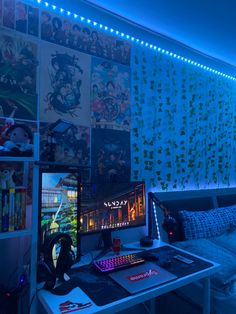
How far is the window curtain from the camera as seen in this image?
2096 mm

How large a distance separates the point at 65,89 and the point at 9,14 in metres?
0.56

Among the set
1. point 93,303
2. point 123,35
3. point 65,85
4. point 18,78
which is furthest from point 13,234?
point 123,35

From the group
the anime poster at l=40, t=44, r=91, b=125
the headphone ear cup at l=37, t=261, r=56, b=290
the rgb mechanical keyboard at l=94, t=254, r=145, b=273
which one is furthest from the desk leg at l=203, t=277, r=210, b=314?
the anime poster at l=40, t=44, r=91, b=125

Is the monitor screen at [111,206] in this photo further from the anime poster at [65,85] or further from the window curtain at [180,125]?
the anime poster at [65,85]

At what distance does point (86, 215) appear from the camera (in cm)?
155

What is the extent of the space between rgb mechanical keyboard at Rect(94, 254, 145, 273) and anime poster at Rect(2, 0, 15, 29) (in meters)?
1.59

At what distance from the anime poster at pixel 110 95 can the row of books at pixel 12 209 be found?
868 millimetres

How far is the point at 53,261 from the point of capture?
46.4 inches

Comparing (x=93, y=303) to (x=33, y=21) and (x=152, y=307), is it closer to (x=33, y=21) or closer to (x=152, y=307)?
(x=152, y=307)

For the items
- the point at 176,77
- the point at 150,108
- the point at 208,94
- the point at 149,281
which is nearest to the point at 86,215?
the point at 149,281

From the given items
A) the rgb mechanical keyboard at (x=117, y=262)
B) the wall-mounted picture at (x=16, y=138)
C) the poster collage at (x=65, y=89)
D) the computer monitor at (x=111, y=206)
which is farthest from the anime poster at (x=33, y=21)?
the rgb mechanical keyboard at (x=117, y=262)

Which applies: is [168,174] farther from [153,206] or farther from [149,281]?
[149,281]

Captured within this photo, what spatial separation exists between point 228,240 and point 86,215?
117cm

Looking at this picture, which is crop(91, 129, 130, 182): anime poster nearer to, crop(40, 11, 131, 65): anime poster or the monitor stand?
the monitor stand
